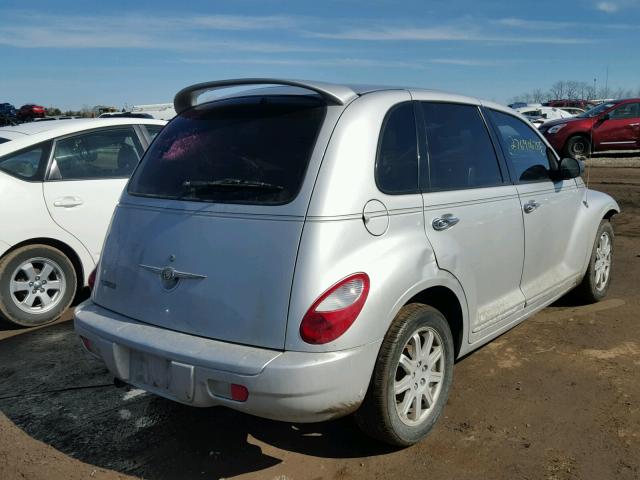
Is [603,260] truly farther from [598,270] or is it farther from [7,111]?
[7,111]

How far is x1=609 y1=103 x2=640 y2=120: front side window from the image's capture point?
50.4ft

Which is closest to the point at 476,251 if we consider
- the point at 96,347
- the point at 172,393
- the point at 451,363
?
the point at 451,363

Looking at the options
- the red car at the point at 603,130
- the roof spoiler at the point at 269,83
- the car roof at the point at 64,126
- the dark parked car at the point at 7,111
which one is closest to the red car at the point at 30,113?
the dark parked car at the point at 7,111

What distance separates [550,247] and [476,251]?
1153mm

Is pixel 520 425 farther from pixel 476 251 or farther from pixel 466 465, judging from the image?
pixel 476 251

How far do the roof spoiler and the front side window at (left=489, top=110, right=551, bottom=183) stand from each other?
1.44m

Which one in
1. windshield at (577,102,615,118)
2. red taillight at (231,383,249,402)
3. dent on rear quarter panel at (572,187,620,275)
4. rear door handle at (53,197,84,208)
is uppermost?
windshield at (577,102,615,118)

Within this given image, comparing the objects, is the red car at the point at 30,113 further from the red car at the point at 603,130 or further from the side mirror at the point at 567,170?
the side mirror at the point at 567,170

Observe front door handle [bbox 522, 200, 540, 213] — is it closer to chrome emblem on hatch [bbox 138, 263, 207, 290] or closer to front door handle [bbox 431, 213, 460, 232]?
front door handle [bbox 431, 213, 460, 232]

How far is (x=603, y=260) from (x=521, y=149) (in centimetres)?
170

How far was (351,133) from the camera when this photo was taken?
9.18ft

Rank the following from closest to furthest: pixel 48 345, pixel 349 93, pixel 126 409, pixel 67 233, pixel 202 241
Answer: pixel 202 241 < pixel 349 93 < pixel 126 409 < pixel 48 345 < pixel 67 233

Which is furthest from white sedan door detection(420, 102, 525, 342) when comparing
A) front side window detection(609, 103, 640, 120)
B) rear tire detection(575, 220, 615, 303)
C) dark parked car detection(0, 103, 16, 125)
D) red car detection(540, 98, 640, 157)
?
dark parked car detection(0, 103, 16, 125)

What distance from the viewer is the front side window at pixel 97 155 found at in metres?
5.22
